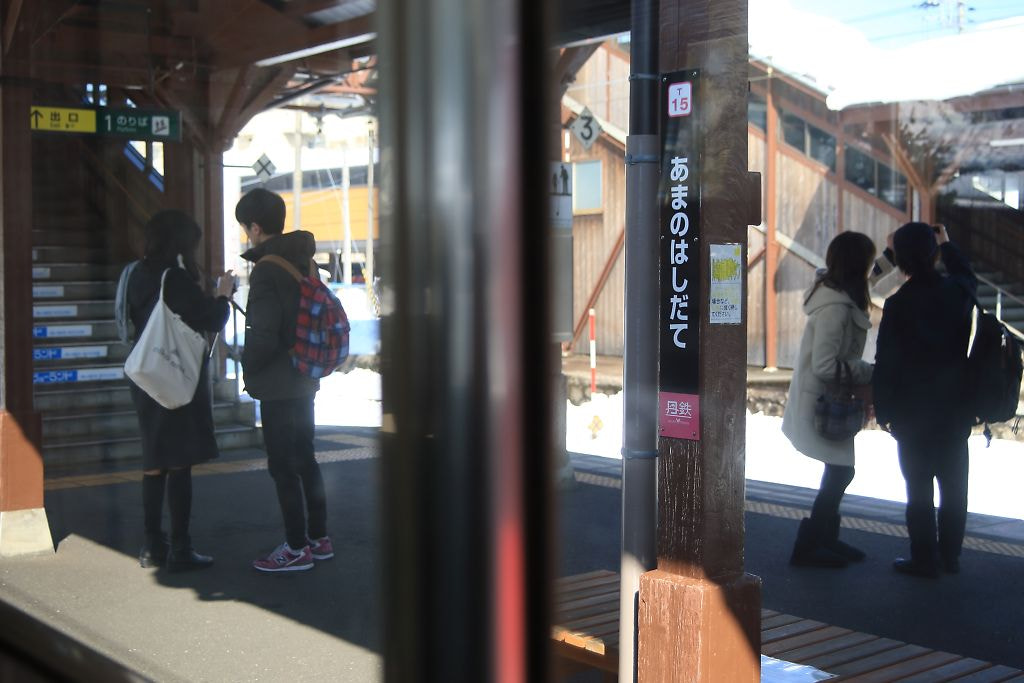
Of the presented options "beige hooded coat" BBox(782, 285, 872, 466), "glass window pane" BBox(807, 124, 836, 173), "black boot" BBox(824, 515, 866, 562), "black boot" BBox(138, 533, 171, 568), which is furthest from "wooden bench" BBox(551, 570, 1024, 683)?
"glass window pane" BBox(807, 124, 836, 173)

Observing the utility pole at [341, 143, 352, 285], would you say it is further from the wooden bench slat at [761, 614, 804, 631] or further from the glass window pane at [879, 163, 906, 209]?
the glass window pane at [879, 163, 906, 209]

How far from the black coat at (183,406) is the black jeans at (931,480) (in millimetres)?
2686

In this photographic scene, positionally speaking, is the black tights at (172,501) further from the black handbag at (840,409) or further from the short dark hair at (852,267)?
the short dark hair at (852,267)

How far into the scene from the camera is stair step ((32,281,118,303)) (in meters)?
8.29

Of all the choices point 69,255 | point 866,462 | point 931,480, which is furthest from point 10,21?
point 866,462

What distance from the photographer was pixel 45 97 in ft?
26.1

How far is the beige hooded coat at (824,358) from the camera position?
442 centimetres

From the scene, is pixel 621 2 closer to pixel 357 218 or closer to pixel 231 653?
pixel 231 653

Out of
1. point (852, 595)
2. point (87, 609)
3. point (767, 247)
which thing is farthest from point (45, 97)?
point (767, 247)

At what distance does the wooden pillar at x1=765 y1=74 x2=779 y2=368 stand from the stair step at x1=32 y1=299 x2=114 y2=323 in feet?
21.5

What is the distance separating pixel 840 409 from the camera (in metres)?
4.42

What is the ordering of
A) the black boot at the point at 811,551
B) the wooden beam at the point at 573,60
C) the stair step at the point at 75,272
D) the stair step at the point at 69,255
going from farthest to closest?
the stair step at the point at 69,255 < the stair step at the point at 75,272 < the wooden beam at the point at 573,60 < the black boot at the point at 811,551

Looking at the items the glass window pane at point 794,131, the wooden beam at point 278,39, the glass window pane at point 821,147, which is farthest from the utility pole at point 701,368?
the glass window pane at point 794,131

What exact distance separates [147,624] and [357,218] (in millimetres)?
3282
